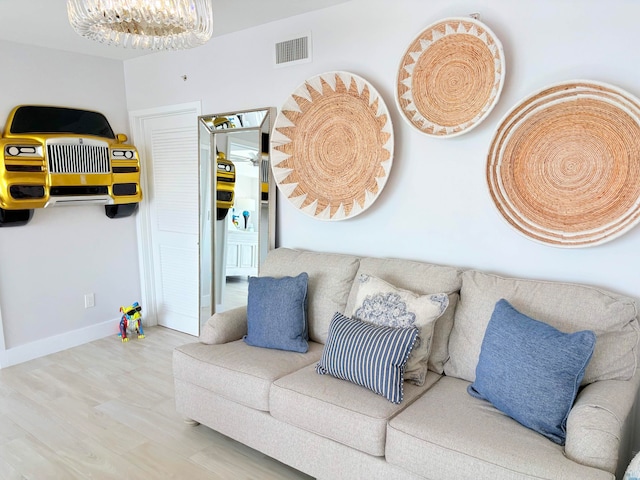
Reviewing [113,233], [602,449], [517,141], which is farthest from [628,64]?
[113,233]

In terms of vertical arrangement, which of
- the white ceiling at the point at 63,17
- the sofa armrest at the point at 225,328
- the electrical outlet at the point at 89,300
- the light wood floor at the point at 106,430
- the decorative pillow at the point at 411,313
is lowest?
the light wood floor at the point at 106,430

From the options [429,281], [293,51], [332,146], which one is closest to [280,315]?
[429,281]

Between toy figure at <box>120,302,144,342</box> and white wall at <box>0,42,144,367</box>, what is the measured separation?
0.15 m

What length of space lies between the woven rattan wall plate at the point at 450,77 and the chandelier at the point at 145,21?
114cm

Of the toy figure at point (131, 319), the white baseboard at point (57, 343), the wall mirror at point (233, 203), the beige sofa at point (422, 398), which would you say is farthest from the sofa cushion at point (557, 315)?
the white baseboard at point (57, 343)

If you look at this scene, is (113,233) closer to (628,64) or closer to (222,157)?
(222,157)

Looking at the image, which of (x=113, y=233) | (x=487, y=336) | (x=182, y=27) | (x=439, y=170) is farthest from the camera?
(x=113, y=233)

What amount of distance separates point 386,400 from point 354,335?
31cm

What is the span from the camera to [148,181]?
396 centimetres

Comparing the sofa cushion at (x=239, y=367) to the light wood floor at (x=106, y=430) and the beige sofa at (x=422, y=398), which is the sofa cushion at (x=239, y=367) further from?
the light wood floor at (x=106, y=430)

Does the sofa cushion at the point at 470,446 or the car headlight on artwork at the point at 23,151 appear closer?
the sofa cushion at the point at 470,446

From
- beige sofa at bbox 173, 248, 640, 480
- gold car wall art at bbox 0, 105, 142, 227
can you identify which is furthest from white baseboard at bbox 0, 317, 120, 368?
beige sofa at bbox 173, 248, 640, 480

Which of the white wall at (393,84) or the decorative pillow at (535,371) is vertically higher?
the white wall at (393,84)

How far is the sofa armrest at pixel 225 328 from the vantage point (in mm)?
2477
